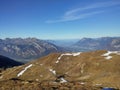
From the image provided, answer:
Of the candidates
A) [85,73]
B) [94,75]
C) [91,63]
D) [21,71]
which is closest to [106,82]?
[94,75]

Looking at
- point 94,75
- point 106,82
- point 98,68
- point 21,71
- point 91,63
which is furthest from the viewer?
point 21,71

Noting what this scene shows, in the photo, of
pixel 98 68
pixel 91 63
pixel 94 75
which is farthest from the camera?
pixel 91 63

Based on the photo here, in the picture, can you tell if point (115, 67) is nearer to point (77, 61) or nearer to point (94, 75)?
point (94, 75)

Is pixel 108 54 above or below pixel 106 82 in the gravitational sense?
above

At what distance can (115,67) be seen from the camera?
102500 millimetres

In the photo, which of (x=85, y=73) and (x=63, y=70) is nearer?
(x=85, y=73)

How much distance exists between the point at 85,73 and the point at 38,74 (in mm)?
25542

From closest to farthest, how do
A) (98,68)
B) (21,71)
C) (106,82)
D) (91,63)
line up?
(106,82) → (98,68) → (91,63) → (21,71)

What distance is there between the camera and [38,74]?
11319 centimetres

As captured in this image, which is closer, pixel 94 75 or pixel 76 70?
pixel 94 75

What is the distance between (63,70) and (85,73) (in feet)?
54.5

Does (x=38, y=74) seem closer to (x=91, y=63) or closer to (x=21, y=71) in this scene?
(x=21, y=71)

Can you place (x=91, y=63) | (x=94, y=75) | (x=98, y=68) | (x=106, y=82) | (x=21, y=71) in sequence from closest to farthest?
(x=106, y=82) → (x=94, y=75) → (x=98, y=68) → (x=91, y=63) → (x=21, y=71)

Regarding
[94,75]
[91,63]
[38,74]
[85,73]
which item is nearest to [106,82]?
[94,75]
